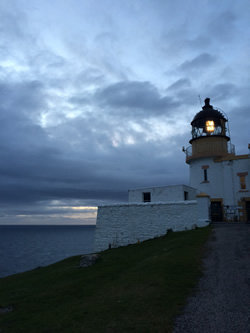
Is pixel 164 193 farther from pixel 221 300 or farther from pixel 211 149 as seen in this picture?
pixel 221 300

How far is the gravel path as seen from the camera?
548 cm

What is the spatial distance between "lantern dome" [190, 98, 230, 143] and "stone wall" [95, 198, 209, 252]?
11.2 m

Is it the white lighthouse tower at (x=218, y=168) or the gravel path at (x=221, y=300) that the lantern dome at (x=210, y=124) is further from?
the gravel path at (x=221, y=300)

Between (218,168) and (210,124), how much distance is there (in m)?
5.49

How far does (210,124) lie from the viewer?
31.3 meters

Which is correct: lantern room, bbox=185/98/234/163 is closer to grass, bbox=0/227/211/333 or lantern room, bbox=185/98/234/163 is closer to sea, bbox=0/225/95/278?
grass, bbox=0/227/211/333

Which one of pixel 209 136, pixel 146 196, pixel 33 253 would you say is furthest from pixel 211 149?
pixel 33 253

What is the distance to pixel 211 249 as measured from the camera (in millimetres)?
13477

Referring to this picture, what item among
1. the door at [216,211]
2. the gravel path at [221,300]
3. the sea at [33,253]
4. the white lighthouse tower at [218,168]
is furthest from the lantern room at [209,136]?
the sea at [33,253]

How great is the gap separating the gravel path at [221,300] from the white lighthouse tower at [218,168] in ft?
57.6

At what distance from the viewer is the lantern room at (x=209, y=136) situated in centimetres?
3053

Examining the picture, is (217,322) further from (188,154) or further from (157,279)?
(188,154)

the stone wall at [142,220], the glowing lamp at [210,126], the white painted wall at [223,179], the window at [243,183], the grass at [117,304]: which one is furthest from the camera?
the glowing lamp at [210,126]

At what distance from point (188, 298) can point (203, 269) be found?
3.18 metres
